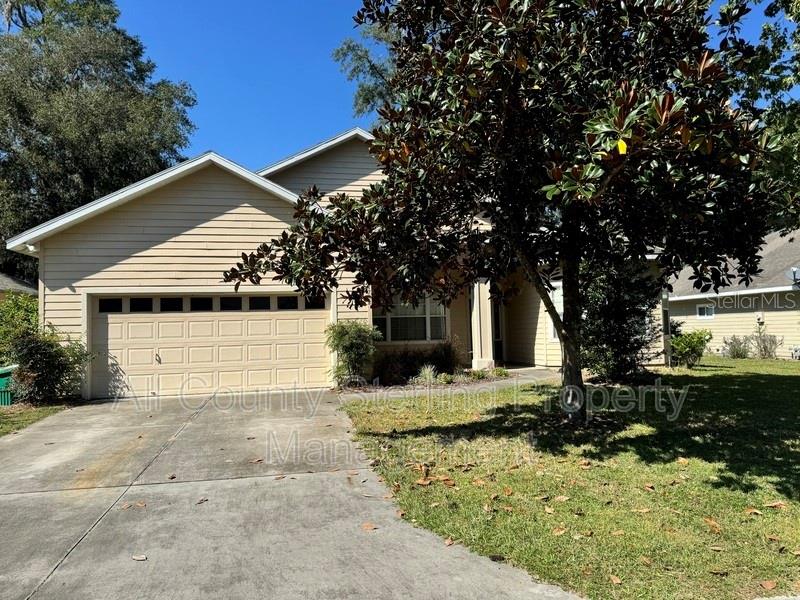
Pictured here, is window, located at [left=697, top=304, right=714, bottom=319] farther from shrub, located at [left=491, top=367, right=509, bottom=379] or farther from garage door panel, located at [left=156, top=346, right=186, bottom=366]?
garage door panel, located at [left=156, top=346, right=186, bottom=366]

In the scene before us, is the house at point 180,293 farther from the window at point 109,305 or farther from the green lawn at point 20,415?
the green lawn at point 20,415

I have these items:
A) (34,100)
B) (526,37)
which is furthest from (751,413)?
(34,100)

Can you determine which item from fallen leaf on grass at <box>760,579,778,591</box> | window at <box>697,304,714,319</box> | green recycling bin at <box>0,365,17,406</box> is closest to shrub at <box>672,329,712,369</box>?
window at <box>697,304,714,319</box>

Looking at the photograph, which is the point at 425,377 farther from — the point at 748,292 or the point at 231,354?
the point at 748,292

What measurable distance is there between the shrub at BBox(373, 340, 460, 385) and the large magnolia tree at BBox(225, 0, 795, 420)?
18.8 feet

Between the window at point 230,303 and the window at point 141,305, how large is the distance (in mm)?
1502

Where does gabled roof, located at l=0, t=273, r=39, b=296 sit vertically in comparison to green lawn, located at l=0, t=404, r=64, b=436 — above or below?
above

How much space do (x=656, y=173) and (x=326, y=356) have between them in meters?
9.06

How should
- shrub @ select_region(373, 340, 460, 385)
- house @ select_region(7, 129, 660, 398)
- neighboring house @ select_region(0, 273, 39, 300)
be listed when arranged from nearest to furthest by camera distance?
house @ select_region(7, 129, 660, 398) < shrub @ select_region(373, 340, 460, 385) < neighboring house @ select_region(0, 273, 39, 300)

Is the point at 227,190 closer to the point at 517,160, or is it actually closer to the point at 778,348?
the point at 517,160

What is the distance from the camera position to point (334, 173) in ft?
50.2

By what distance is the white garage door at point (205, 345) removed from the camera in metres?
11.7

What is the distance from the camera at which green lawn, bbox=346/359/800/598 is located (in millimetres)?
3746

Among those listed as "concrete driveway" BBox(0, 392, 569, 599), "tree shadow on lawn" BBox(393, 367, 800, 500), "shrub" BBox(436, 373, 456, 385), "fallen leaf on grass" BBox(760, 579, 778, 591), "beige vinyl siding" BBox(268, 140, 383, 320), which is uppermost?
"beige vinyl siding" BBox(268, 140, 383, 320)
